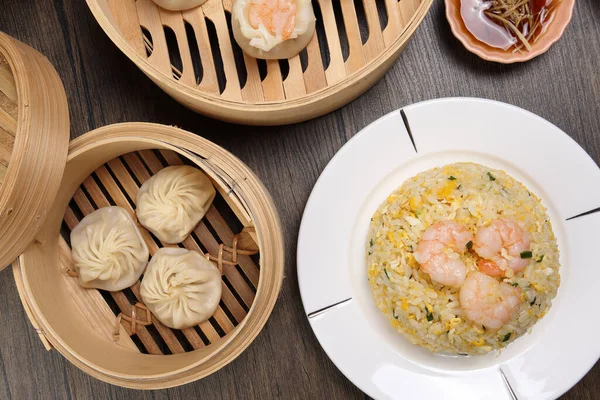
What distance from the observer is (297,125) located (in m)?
1.73

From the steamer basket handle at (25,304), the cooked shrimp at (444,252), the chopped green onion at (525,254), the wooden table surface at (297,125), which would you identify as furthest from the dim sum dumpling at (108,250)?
the chopped green onion at (525,254)

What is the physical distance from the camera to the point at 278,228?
1515 millimetres

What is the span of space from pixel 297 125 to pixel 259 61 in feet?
0.78

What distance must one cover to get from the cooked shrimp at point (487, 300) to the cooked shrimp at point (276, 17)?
77cm

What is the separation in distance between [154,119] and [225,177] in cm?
47

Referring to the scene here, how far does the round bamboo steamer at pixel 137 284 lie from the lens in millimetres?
1437

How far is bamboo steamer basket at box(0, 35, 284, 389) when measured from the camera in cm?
143

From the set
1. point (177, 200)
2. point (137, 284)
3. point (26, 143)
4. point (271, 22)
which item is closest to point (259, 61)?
point (271, 22)

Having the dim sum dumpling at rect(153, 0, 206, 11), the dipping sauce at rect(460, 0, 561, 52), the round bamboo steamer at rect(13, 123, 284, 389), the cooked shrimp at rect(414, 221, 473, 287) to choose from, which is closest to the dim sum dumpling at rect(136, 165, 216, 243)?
the round bamboo steamer at rect(13, 123, 284, 389)

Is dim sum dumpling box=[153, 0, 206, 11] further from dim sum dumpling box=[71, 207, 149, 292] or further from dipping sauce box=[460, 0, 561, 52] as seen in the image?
dipping sauce box=[460, 0, 561, 52]

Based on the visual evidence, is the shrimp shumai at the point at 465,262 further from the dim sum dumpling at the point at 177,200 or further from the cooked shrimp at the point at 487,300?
the dim sum dumpling at the point at 177,200

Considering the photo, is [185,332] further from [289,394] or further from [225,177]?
[225,177]

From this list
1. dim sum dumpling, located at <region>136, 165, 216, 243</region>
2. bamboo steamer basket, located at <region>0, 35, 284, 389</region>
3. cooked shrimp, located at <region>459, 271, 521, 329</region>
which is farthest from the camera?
dim sum dumpling, located at <region>136, 165, 216, 243</region>

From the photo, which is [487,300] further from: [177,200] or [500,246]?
[177,200]
